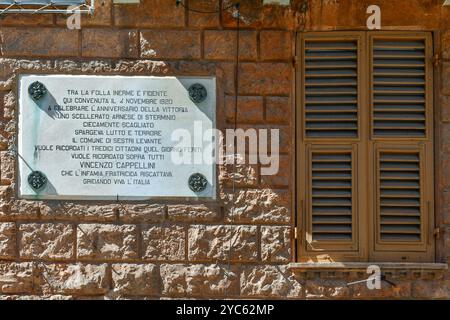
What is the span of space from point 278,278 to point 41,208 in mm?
2379

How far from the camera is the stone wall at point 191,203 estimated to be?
26.1 feet

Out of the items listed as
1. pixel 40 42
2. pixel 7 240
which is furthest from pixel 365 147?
pixel 7 240

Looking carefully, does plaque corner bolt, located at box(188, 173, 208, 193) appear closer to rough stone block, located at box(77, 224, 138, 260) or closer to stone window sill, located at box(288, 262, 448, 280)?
rough stone block, located at box(77, 224, 138, 260)

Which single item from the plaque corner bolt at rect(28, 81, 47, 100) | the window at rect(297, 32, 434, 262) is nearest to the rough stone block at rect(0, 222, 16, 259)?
the plaque corner bolt at rect(28, 81, 47, 100)

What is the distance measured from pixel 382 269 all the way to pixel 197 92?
2446 mm

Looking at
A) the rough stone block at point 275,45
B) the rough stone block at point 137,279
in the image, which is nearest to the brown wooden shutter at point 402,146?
the rough stone block at point 275,45

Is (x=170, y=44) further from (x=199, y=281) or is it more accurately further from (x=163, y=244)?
(x=199, y=281)

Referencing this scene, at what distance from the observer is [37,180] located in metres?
7.98

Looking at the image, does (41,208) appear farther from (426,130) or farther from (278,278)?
(426,130)

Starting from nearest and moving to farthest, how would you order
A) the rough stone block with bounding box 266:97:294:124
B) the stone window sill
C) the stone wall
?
the stone window sill, the stone wall, the rough stone block with bounding box 266:97:294:124

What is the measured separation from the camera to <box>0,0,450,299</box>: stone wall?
26.1ft

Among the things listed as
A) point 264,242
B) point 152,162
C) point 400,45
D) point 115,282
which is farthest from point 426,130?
point 115,282

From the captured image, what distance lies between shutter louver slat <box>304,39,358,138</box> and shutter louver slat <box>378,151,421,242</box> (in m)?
A: 0.48

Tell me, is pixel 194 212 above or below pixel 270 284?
above
